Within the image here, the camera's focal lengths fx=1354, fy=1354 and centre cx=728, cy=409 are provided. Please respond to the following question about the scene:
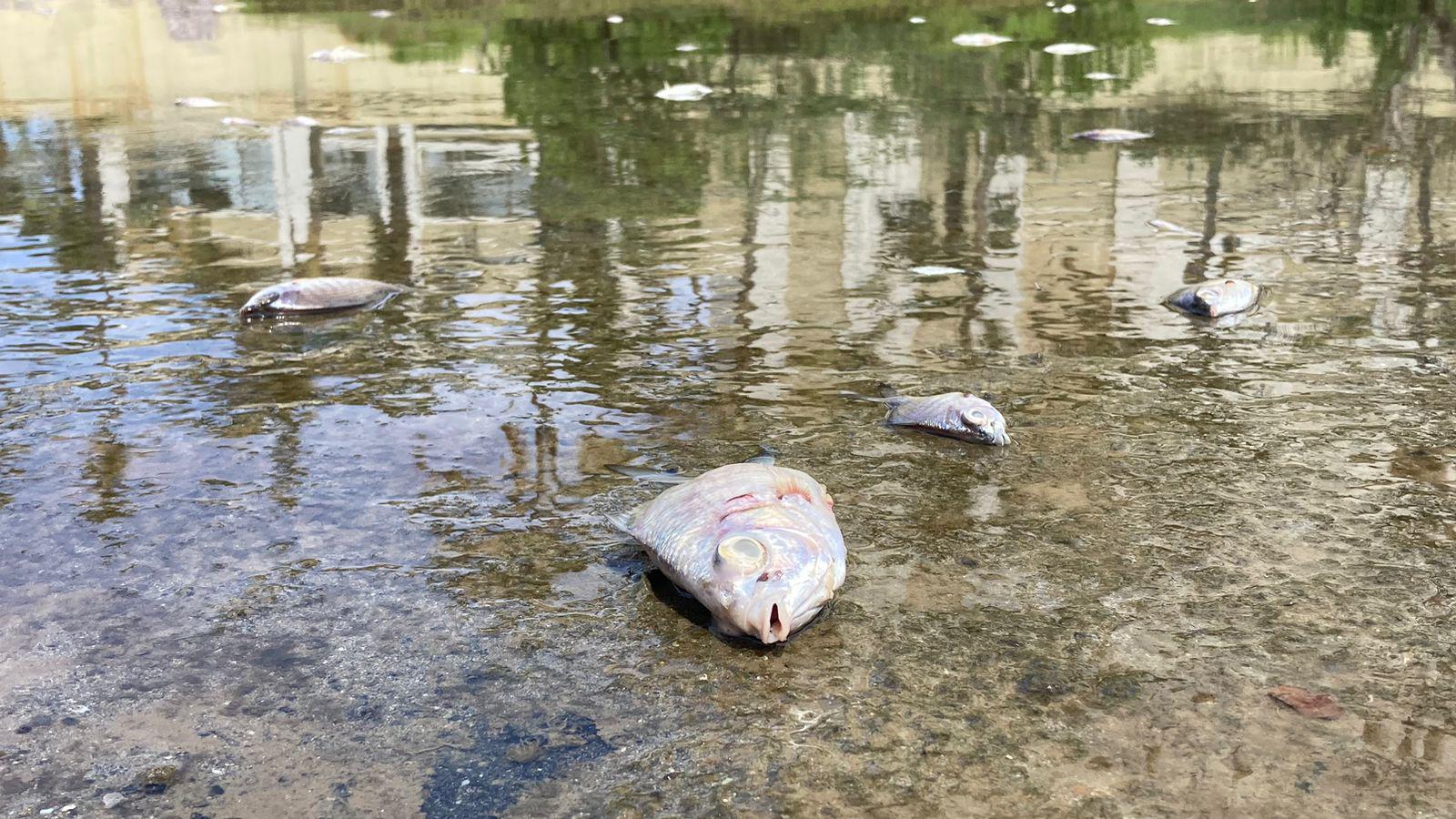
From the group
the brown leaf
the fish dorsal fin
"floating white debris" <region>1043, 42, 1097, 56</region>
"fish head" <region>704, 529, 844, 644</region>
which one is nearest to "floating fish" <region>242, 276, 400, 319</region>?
the fish dorsal fin

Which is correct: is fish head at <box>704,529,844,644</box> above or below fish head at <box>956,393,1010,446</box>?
below

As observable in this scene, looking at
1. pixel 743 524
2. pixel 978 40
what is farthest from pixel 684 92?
pixel 743 524

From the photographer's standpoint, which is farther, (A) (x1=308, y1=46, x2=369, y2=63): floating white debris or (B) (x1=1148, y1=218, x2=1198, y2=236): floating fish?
(A) (x1=308, y1=46, x2=369, y2=63): floating white debris

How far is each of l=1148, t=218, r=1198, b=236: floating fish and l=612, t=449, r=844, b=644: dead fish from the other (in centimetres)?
489

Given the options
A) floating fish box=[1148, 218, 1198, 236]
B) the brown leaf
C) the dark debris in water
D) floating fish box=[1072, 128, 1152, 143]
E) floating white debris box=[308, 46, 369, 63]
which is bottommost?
the dark debris in water

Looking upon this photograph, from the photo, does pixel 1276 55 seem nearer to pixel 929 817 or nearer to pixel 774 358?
pixel 774 358

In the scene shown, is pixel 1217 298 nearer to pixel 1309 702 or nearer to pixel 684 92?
pixel 1309 702

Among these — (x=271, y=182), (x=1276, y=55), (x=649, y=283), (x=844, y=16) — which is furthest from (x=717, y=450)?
(x=844, y=16)

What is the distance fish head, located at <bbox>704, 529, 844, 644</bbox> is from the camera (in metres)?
3.35

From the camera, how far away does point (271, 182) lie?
991 centimetres

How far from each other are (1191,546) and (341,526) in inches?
101

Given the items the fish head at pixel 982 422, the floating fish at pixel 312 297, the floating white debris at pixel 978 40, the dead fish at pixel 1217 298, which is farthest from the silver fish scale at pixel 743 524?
the floating white debris at pixel 978 40

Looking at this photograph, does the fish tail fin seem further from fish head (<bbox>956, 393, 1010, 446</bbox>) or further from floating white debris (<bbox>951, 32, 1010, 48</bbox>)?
floating white debris (<bbox>951, 32, 1010, 48</bbox>)

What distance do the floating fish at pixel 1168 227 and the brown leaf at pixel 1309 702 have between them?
5.20m
